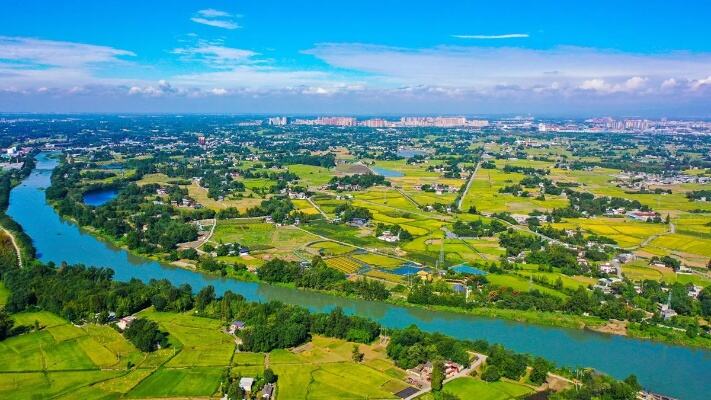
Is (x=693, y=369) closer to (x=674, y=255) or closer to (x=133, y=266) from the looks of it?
(x=674, y=255)

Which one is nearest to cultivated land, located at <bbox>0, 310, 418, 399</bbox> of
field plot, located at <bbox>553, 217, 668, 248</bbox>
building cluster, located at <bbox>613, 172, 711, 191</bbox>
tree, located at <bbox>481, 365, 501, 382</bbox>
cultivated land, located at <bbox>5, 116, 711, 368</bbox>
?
cultivated land, located at <bbox>5, 116, 711, 368</bbox>

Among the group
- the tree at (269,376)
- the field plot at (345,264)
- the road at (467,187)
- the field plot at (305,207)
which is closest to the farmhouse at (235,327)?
the tree at (269,376)

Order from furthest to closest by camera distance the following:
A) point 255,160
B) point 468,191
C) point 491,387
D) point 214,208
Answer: point 255,160 < point 468,191 < point 214,208 < point 491,387

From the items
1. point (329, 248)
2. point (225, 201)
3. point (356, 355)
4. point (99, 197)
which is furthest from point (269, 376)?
point (99, 197)

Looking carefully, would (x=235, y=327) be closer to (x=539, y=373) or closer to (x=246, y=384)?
(x=246, y=384)

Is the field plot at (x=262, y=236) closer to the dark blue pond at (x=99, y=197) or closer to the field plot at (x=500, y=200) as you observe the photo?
the dark blue pond at (x=99, y=197)

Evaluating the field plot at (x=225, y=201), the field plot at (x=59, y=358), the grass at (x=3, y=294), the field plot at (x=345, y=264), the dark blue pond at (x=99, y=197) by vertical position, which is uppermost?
the field plot at (x=225, y=201)

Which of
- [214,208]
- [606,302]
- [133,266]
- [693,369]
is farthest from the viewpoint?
[214,208]

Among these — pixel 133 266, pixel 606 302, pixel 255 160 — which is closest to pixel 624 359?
pixel 606 302
